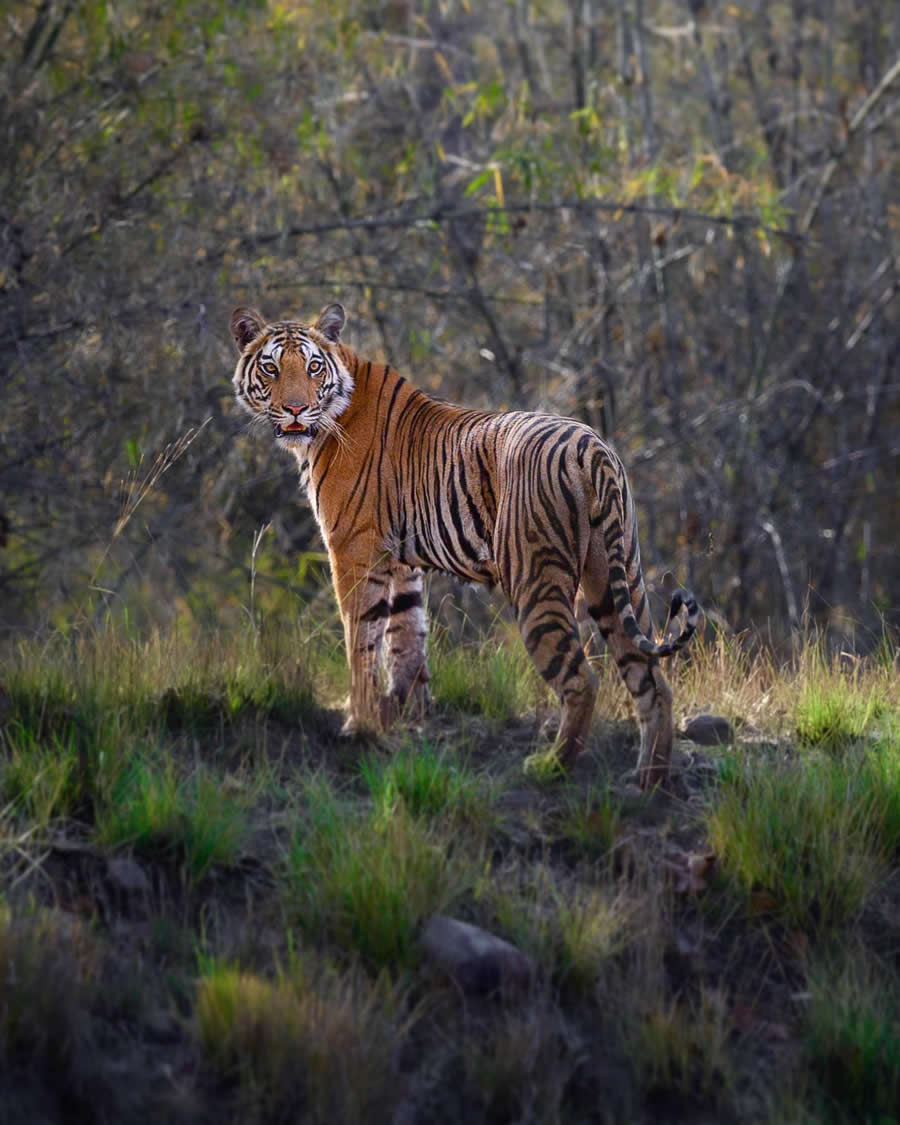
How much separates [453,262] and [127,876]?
27.6ft

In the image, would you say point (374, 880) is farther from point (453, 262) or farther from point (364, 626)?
point (453, 262)

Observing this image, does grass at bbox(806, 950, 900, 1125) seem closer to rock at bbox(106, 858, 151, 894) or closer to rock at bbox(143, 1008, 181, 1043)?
rock at bbox(143, 1008, 181, 1043)

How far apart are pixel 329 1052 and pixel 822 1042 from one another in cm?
132

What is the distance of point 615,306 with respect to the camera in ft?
42.1

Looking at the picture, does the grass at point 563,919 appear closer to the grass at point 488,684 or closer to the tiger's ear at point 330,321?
the grass at point 488,684

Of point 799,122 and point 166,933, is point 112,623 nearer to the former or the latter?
point 166,933

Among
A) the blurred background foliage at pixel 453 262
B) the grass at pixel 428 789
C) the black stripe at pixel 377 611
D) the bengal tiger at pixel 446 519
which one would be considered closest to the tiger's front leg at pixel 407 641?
the bengal tiger at pixel 446 519

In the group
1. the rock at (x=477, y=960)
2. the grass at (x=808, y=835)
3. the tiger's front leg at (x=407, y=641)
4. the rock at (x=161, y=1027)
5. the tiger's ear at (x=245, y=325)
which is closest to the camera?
the rock at (x=161, y=1027)

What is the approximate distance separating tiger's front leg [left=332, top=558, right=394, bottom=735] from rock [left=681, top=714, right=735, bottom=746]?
1148mm

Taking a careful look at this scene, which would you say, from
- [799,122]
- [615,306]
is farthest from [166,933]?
[799,122]

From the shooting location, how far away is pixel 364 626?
6129 millimetres

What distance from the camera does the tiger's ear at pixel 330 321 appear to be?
21.7 ft

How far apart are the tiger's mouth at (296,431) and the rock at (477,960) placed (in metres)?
2.43

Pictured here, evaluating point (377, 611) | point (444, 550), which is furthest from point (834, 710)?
point (377, 611)
